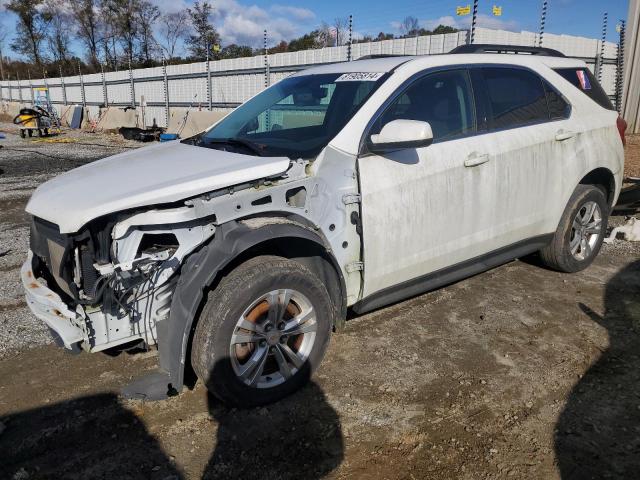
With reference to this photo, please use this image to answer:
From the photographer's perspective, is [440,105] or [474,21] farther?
[474,21]

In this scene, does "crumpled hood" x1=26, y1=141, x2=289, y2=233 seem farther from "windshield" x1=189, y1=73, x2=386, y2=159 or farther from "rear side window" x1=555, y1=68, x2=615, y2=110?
"rear side window" x1=555, y1=68, x2=615, y2=110

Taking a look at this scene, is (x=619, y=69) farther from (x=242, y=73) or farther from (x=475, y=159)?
(x=475, y=159)

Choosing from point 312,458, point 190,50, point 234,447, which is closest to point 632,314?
point 312,458

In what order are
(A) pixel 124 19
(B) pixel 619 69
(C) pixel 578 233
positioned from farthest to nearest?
(A) pixel 124 19, (B) pixel 619 69, (C) pixel 578 233

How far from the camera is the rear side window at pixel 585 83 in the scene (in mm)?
4574

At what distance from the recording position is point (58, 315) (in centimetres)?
268

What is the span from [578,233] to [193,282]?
12.5ft

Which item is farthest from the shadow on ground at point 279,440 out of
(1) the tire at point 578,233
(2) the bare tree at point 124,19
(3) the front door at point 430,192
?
(2) the bare tree at point 124,19

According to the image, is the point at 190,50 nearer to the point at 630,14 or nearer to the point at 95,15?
the point at 95,15

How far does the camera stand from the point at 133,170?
3.10 meters

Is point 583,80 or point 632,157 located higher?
point 583,80

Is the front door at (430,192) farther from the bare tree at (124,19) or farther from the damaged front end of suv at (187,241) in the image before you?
the bare tree at (124,19)

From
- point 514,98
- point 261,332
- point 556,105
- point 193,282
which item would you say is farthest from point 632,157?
point 193,282

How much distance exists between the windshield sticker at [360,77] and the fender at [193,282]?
1.40 m
